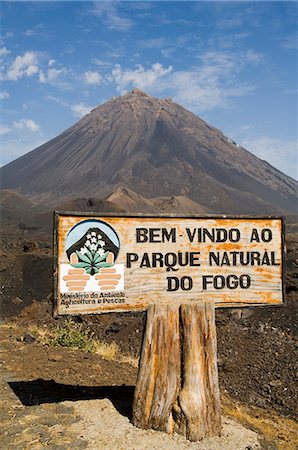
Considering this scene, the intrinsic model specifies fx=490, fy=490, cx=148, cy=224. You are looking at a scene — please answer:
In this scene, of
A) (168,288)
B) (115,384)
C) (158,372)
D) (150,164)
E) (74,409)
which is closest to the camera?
(158,372)

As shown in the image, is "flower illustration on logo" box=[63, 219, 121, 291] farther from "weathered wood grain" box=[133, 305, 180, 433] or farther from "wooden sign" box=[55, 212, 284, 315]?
"weathered wood grain" box=[133, 305, 180, 433]

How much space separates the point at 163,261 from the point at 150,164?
344ft

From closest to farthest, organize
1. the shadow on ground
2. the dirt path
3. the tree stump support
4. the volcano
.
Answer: the dirt path, the tree stump support, the shadow on ground, the volcano

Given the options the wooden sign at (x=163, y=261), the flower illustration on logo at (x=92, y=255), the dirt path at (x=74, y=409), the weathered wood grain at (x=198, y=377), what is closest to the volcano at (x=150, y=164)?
the dirt path at (x=74, y=409)

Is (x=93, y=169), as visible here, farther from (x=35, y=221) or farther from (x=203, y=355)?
(x=203, y=355)

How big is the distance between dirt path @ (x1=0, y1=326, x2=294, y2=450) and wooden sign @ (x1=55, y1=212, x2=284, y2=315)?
1.11 meters

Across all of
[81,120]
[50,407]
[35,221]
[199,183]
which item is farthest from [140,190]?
[50,407]

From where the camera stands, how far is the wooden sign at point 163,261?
4430 mm

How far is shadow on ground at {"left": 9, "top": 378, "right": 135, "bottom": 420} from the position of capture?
5.29m

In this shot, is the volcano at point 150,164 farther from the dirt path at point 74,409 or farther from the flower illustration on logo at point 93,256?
the flower illustration on logo at point 93,256

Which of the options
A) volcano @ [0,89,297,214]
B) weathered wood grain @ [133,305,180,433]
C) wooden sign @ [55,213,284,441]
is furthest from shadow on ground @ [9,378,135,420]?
volcano @ [0,89,297,214]

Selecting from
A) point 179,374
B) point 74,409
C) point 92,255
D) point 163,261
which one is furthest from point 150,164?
point 179,374

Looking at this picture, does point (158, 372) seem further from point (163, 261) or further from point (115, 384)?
point (115, 384)

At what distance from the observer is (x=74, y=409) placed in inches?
198
